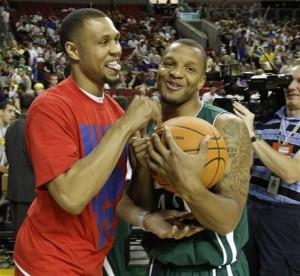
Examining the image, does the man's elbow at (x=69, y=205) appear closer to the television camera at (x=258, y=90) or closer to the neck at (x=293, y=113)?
the television camera at (x=258, y=90)

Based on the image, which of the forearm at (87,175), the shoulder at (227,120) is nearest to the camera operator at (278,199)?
the shoulder at (227,120)

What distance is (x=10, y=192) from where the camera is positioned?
441cm

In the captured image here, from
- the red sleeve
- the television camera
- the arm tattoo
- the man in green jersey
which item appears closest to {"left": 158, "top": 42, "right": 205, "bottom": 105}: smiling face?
the man in green jersey

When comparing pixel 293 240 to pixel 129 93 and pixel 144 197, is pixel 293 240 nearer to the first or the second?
pixel 144 197

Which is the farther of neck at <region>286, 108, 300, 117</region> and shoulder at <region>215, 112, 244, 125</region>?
neck at <region>286, 108, 300, 117</region>

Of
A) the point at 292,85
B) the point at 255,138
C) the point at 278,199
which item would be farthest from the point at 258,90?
the point at 278,199

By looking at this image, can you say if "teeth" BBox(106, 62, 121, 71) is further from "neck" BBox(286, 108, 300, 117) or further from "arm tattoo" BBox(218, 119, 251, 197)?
"neck" BBox(286, 108, 300, 117)

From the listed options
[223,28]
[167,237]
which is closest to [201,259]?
[167,237]

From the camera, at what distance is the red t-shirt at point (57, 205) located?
1.86 m

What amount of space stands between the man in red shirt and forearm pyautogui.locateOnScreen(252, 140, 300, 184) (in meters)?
1.08

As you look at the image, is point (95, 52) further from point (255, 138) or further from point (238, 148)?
point (255, 138)

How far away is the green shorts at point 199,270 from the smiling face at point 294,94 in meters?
1.21

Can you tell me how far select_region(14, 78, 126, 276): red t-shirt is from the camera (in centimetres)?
186

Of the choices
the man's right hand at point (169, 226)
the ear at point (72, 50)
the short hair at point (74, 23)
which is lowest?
the man's right hand at point (169, 226)
